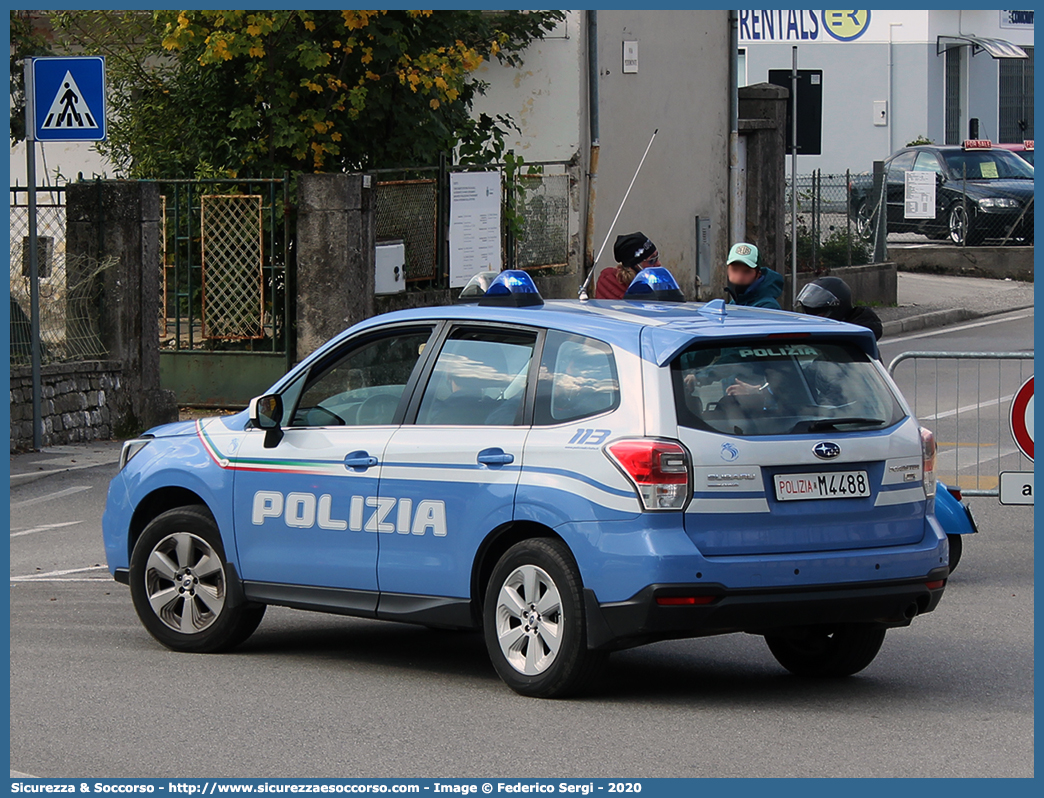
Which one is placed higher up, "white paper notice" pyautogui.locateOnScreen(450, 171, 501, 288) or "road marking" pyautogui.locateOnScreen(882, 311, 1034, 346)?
"white paper notice" pyautogui.locateOnScreen(450, 171, 501, 288)

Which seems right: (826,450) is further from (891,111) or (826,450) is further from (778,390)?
(891,111)

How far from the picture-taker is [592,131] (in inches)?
910

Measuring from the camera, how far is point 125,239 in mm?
16188

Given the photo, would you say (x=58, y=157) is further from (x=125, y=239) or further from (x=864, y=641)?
(x=864, y=641)

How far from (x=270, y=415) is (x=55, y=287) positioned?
8817mm

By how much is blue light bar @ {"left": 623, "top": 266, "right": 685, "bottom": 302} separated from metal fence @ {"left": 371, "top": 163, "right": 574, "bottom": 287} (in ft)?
32.2

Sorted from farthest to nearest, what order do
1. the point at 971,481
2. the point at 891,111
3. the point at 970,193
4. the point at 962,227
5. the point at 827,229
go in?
the point at 891,111 < the point at 962,227 < the point at 970,193 < the point at 827,229 < the point at 971,481

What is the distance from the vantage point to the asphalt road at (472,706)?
588 centimetres

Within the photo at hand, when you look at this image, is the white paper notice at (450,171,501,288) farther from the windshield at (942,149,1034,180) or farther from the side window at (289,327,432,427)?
the windshield at (942,149,1034,180)

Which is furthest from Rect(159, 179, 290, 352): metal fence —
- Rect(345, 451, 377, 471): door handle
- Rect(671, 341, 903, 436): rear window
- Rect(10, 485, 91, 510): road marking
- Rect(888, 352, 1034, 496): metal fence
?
Rect(671, 341, 903, 436): rear window

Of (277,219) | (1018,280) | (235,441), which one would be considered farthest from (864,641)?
(1018,280)

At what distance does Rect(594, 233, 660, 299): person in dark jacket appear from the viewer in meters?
10.8

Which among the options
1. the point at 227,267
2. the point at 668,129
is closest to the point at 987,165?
the point at 668,129

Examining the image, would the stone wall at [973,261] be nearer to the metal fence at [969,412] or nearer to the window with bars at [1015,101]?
the metal fence at [969,412]
